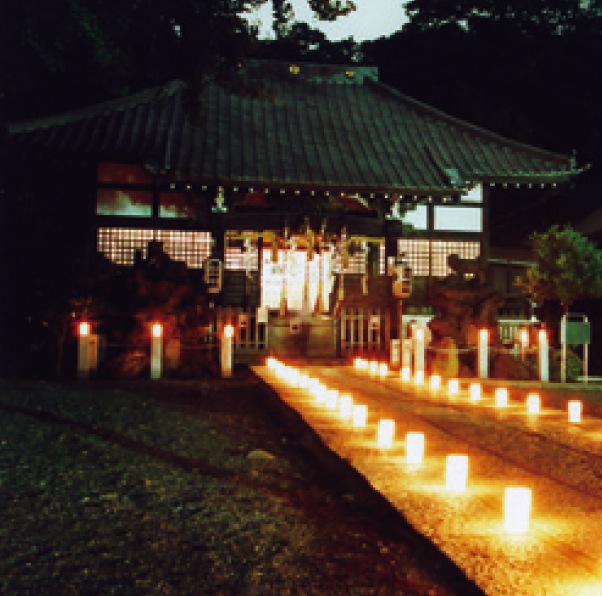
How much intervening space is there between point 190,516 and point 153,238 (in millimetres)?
11470

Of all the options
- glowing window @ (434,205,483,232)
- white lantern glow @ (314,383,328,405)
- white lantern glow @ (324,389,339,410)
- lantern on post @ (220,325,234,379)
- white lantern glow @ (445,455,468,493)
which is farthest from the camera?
glowing window @ (434,205,483,232)

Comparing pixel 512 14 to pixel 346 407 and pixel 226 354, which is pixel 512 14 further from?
pixel 346 407

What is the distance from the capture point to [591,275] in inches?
578

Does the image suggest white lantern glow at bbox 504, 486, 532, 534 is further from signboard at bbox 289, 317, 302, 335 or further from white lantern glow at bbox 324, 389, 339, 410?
signboard at bbox 289, 317, 302, 335

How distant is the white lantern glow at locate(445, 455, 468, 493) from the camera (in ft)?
13.2

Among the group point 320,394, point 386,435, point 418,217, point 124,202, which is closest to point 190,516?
point 386,435

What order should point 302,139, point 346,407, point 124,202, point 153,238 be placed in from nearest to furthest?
1. point 346,407
2. point 153,238
3. point 124,202
4. point 302,139

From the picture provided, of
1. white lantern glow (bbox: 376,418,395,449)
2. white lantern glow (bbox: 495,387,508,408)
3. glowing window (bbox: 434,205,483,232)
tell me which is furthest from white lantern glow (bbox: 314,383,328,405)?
glowing window (bbox: 434,205,483,232)

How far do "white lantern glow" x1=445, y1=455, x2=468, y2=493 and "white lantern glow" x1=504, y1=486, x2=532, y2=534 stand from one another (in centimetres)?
73

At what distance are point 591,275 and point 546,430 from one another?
945 cm

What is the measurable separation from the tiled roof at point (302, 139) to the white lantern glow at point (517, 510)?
10.9 meters

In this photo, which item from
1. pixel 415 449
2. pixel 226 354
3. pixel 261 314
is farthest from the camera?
pixel 261 314

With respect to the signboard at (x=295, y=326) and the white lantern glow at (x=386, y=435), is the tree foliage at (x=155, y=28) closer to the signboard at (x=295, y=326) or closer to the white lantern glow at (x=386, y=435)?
the white lantern glow at (x=386, y=435)

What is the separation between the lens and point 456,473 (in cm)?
404
